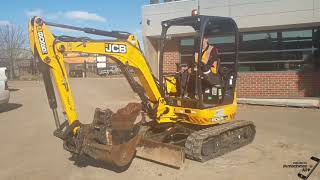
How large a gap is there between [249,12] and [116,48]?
9035mm

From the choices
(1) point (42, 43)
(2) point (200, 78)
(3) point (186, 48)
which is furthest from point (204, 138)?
(3) point (186, 48)

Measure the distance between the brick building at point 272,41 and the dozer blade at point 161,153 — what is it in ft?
27.2

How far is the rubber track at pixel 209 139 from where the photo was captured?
25.3ft

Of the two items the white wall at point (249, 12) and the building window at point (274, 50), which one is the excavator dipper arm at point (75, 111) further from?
the white wall at point (249, 12)

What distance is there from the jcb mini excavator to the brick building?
20.3 ft

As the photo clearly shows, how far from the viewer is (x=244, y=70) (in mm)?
16500

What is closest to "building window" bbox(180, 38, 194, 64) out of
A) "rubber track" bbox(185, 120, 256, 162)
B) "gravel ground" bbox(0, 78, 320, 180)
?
"gravel ground" bbox(0, 78, 320, 180)

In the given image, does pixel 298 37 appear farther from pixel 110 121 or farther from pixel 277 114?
pixel 110 121

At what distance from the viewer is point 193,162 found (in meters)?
7.87

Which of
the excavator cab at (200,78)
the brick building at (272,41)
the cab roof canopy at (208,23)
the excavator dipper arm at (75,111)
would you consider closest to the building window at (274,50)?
the brick building at (272,41)

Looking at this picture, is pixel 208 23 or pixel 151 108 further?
pixel 151 108

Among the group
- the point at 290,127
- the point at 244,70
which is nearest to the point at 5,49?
the point at 244,70

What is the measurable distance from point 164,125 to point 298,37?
8.62 m

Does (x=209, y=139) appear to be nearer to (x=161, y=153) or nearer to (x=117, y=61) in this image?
(x=161, y=153)
